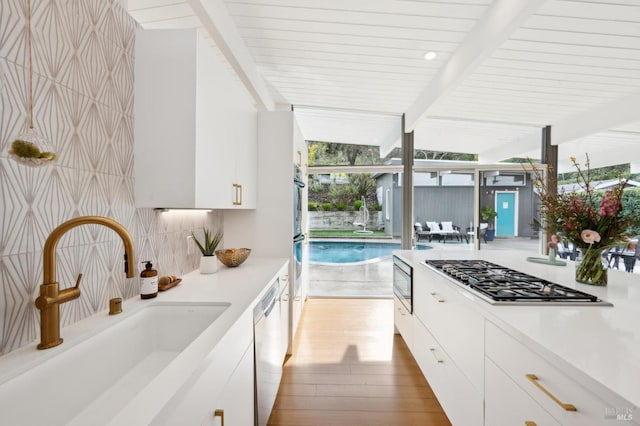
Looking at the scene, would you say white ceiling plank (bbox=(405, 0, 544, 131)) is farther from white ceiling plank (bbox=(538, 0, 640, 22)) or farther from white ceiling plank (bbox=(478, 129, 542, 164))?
white ceiling plank (bbox=(478, 129, 542, 164))

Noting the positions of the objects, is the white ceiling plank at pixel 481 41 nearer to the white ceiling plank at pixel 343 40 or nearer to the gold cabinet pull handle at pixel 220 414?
the white ceiling plank at pixel 343 40

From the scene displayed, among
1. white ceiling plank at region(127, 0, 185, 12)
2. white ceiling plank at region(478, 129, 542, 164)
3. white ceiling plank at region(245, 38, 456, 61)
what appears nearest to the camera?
white ceiling plank at region(127, 0, 185, 12)

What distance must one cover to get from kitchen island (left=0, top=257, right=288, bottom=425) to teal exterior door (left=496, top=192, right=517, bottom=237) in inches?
159

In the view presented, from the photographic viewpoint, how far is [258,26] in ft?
7.84

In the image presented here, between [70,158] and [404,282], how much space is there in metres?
2.45

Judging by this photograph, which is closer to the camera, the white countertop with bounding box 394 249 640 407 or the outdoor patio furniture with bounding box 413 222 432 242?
the white countertop with bounding box 394 249 640 407

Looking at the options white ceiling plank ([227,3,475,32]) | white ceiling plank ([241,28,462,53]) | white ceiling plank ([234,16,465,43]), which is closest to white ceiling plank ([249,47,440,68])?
white ceiling plank ([241,28,462,53])

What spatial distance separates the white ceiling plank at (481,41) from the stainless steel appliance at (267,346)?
2304 millimetres

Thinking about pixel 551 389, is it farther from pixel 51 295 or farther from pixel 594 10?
pixel 594 10

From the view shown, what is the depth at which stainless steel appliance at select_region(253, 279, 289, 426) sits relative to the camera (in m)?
1.49

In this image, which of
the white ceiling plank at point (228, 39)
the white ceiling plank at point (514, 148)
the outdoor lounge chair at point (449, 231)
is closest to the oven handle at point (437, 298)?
the white ceiling plank at point (228, 39)

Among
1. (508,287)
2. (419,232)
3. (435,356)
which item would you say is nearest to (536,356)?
(508,287)

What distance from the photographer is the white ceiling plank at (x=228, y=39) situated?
5.86ft

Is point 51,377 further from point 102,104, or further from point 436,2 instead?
point 436,2
